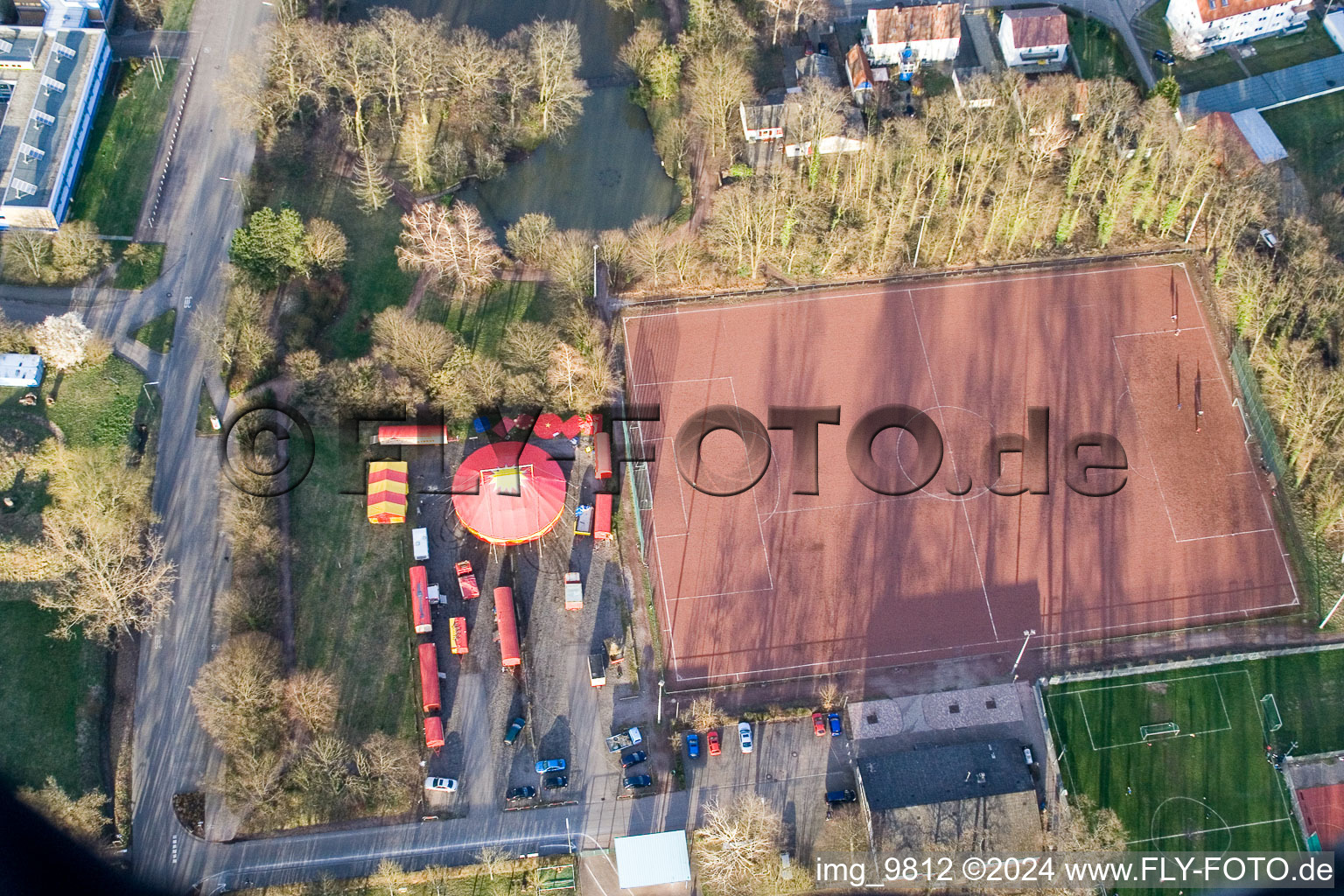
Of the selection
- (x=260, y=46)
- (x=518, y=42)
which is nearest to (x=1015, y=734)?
(x=518, y=42)

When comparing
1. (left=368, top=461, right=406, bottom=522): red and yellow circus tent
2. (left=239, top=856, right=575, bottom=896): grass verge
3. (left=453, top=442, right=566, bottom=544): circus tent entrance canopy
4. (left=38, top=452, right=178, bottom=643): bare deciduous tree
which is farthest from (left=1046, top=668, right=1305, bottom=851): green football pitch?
(left=38, top=452, right=178, bottom=643): bare deciduous tree

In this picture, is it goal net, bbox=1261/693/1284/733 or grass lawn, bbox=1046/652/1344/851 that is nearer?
grass lawn, bbox=1046/652/1344/851

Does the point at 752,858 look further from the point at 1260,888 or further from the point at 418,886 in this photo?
the point at 1260,888

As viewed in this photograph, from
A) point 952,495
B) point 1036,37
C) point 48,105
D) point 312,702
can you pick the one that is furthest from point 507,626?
point 1036,37

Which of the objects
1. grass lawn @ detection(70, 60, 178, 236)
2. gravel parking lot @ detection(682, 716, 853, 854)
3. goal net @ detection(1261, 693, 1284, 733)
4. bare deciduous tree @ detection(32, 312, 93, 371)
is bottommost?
gravel parking lot @ detection(682, 716, 853, 854)

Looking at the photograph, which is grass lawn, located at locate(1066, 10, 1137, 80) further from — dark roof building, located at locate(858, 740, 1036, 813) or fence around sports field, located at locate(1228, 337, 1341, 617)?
dark roof building, located at locate(858, 740, 1036, 813)

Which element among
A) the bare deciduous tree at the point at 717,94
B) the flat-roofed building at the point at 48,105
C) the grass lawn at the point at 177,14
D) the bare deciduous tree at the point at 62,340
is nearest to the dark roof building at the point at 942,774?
the bare deciduous tree at the point at 717,94

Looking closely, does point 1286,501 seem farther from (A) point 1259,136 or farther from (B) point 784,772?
(B) point 784,772
